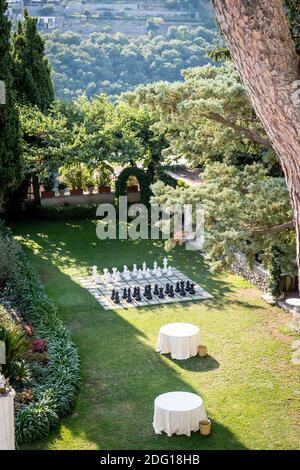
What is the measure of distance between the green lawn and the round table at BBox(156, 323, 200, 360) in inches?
9.8

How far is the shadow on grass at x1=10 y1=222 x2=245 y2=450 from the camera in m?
12.2

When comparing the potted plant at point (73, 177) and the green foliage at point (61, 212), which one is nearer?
the green foliage at point (61, 212)

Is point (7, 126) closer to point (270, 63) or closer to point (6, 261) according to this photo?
point (6, 261)

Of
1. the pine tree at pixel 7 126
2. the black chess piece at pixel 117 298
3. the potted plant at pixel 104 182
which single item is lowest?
the black chess piece at pixel 117 298

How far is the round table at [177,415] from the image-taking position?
39.8 ft

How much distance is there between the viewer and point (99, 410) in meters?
13.2

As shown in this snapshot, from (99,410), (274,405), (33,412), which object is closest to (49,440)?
(33,412)

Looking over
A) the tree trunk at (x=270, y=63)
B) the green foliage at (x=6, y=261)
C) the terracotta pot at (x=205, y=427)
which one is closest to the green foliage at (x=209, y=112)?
the green foliage at (x=6, y=261)

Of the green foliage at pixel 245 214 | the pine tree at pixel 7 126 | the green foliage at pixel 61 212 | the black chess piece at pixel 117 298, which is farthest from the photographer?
the green foliage at pixel 61 212

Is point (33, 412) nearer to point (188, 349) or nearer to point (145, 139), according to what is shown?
point (188, 349)

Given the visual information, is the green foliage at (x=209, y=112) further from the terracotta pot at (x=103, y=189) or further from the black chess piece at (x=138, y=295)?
the terracotta pot at (x=103, y=189)

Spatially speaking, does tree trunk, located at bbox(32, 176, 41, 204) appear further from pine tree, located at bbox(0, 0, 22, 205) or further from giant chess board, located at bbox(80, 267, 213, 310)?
giant chess board, located at bbox(80, 267, 213, 310)

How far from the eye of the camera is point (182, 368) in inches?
592

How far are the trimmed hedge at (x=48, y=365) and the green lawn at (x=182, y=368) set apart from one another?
271 mm
